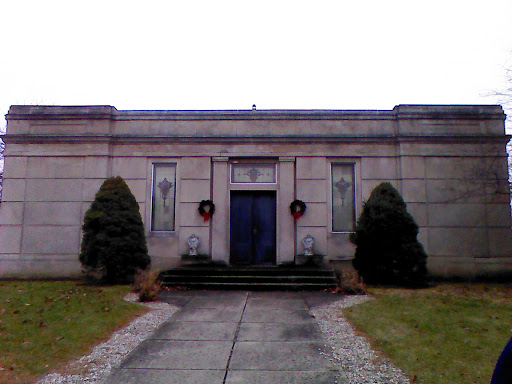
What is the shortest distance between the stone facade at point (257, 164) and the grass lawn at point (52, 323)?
294cm

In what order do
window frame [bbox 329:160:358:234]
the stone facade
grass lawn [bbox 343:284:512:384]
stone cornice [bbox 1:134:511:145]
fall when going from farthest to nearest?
stone cornice [bbox 1:134:511:145], window frame [bbox 329:160:358:234], the stone facade, grass lawn [bbox 343:284:512:384]

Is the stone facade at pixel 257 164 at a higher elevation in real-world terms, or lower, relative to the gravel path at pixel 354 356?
higher

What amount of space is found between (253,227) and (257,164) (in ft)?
6.86

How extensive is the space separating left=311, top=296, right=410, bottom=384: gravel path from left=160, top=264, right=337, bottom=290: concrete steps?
2.85 meters

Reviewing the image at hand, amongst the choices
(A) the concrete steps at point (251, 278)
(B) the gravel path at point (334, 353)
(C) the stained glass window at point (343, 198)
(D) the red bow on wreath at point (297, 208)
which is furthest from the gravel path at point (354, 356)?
(C) the stained glass window at point (343, 198)

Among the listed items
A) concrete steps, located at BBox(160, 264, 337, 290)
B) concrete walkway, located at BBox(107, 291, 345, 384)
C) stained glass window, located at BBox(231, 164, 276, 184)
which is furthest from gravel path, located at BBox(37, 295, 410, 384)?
stained glass window, located at BBox(231, 164, 276, 184)

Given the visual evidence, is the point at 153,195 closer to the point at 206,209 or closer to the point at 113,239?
the point at 206,209

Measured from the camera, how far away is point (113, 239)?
1058 centimetres

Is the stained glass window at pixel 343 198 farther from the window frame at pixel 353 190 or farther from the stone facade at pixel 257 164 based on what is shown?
the stone facade at pixel 257 164

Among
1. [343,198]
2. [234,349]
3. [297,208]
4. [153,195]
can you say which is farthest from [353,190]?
[234,349]

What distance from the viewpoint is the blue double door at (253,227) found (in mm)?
12789

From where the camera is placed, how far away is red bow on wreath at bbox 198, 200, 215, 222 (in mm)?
12633

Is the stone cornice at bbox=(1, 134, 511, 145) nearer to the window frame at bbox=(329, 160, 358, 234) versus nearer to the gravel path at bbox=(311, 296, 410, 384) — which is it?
the window frame at bbox=(329, 160, 358, 234)

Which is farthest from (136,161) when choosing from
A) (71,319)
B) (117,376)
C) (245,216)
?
(117,376)
